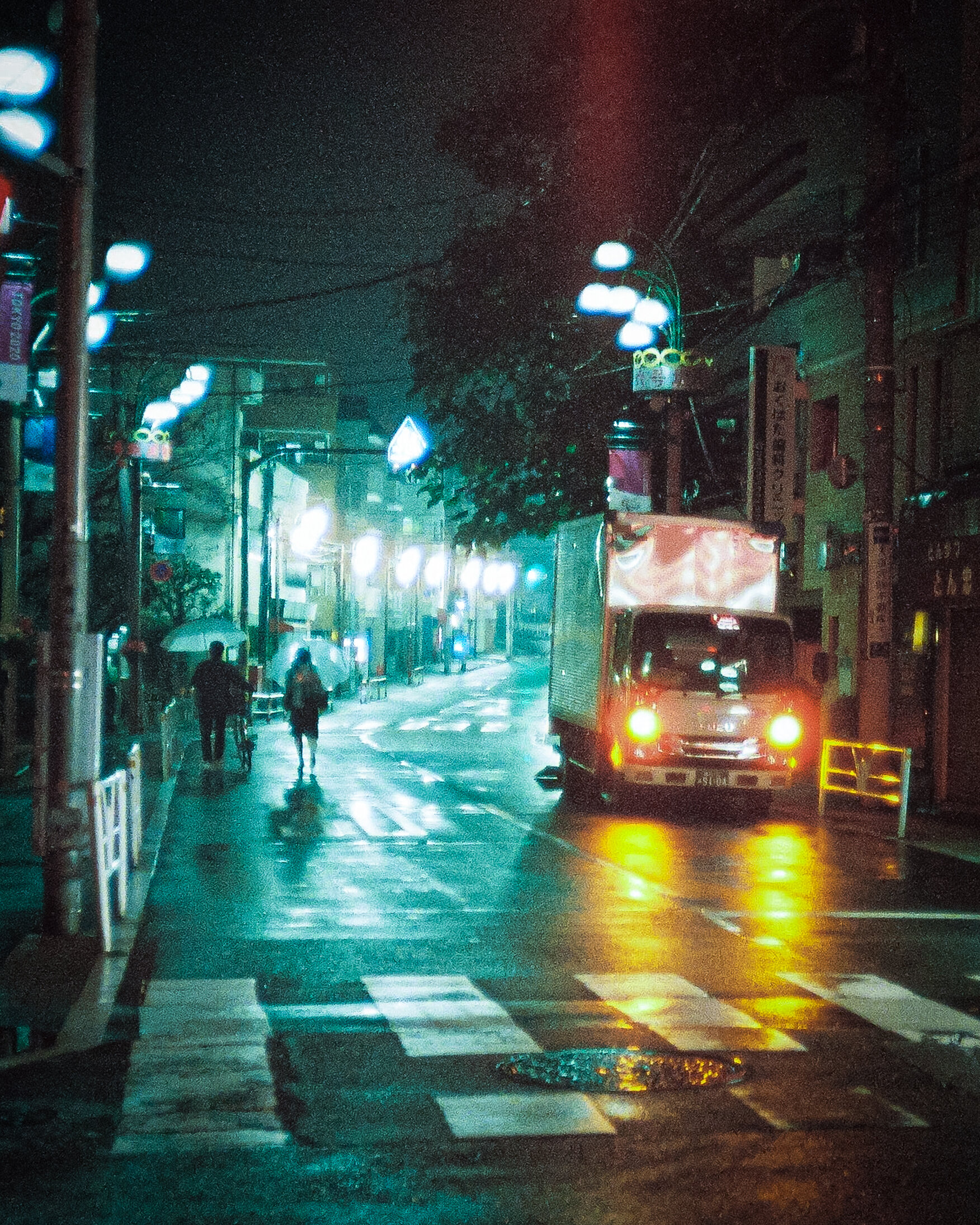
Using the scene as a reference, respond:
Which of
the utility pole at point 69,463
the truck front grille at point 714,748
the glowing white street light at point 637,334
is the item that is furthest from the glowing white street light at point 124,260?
the glowing white street light at point 637,334

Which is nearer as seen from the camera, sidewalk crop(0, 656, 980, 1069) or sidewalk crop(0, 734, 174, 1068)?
sidewalk crop(0, 734, 174, 1068)

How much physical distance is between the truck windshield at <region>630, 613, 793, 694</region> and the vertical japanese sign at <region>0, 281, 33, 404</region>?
8877mm

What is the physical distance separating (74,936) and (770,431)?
16541 mm

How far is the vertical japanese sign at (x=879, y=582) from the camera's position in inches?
776

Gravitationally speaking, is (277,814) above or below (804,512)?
below

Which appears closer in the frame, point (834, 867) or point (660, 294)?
point (834, 867)

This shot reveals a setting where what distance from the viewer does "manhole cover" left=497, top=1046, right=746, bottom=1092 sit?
6.94 m

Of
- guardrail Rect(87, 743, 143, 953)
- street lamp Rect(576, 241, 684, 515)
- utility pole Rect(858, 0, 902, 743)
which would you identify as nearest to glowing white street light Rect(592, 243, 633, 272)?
street lamp Rect(576, 241, 684, 515)

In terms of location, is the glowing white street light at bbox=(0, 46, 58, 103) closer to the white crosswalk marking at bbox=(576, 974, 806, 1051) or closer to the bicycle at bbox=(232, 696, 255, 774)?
the white crosswalk marking at bbox=(576, 974, 806, 1051)

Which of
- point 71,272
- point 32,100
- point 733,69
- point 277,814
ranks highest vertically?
point 733,69

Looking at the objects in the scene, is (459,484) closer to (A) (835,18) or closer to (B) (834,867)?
(A) (835,18)

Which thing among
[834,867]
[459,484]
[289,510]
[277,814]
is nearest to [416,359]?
[459,484]

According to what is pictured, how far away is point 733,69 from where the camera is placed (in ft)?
90.5

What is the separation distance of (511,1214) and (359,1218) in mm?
512
